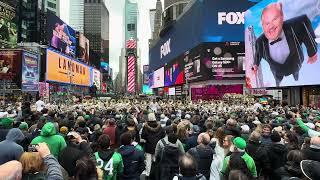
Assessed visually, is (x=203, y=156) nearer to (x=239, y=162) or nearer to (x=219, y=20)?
(x=239, y=162)

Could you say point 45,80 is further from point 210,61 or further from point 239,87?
point 239,87

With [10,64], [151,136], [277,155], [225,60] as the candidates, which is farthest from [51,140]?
[225,60]

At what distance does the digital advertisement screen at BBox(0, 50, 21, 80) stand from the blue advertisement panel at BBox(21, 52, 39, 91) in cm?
73

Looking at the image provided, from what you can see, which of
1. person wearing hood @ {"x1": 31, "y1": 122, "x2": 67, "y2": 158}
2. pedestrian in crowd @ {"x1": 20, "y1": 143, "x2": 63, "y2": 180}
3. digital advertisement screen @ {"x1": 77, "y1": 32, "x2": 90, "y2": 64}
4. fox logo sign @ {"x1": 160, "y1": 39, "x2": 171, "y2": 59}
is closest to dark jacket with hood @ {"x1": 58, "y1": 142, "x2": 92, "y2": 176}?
person wearing hood @ {"x1": 31, "y1": 122, "x2": 67, "y2": 158}

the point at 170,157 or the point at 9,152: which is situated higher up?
the point at 9,152

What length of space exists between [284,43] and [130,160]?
33.6 metres

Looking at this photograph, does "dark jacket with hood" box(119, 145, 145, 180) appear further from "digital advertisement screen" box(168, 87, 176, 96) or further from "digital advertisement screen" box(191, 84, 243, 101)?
"digital advertisement screen" box(168, 87, 176, 96)

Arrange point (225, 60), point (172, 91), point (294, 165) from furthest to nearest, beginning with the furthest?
point (172, 91) → point (225, 60) → point (294, 165)

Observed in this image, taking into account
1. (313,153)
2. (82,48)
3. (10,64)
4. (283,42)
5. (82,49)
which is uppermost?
(82,48)

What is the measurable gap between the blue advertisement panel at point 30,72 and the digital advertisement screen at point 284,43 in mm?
27408

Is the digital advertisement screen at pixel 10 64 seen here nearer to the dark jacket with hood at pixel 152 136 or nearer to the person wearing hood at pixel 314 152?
the dark jacket with hood at pixel 152 136

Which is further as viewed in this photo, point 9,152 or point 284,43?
point 284,43

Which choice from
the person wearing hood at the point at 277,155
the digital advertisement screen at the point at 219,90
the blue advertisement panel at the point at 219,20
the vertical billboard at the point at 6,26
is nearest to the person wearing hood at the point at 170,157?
the person wearing hood at the point at 277,155

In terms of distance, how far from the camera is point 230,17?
74.2 meters
